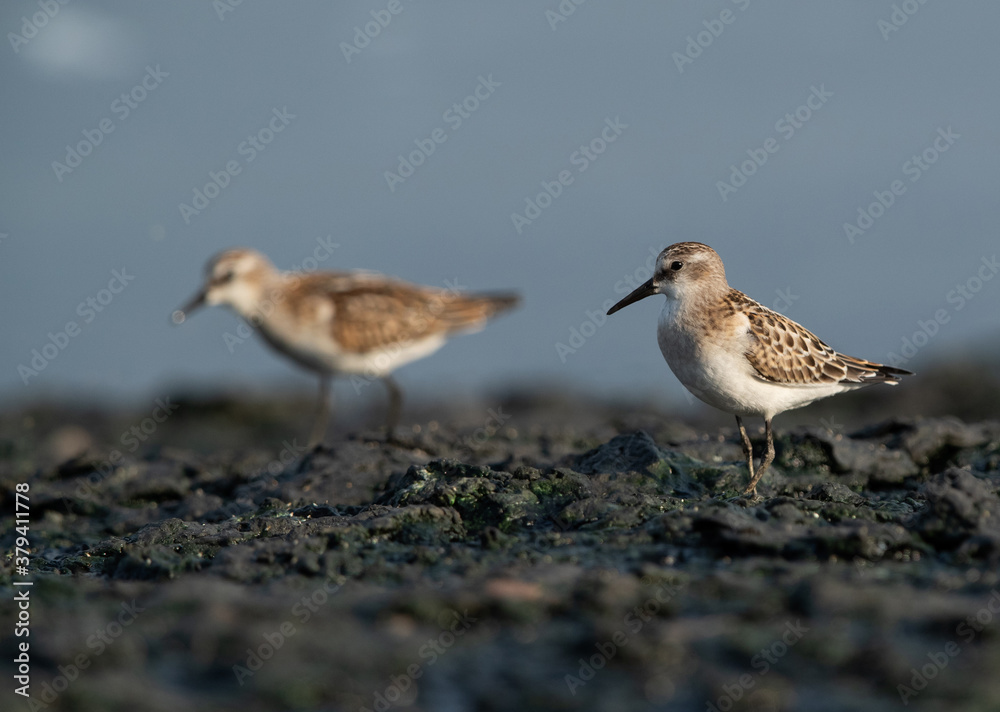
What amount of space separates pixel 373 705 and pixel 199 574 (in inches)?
87.3

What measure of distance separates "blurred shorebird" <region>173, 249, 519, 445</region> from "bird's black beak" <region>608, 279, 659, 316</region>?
4.62m

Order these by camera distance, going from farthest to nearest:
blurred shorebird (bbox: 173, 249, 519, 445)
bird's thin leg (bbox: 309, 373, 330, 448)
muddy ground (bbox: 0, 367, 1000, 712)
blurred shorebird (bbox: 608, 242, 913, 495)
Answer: bird's thin leg (bbox: 309, 373, 330, 448) < blurred shorebird (bbox: 173, 249, 519, 445) < blurred shorebird (bbox: 608, 242, 913, 495) < muddy ground (bbox: 0, 367, 1000, 712)

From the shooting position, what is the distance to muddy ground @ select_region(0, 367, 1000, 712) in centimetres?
401

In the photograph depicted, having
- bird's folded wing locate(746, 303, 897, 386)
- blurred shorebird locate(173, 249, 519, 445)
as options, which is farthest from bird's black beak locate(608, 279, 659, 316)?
blurred shorebird locate(173, 249, 519, 445)

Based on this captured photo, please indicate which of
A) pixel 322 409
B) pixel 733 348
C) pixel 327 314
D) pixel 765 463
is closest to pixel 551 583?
pixel 733 348

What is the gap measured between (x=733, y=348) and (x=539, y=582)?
3.36m

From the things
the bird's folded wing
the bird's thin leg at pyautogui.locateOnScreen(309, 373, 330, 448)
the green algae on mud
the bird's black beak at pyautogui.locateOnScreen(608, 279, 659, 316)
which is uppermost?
the bird's thin leg at pyautogui.locateOnScreen(309, 373, 330, 448)

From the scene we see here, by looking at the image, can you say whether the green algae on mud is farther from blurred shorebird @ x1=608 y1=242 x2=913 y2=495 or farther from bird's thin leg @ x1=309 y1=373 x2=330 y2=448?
bird's thin leg @ x1=309 y1=373 x2=330 y2=448

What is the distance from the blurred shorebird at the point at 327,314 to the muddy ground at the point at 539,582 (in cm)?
321

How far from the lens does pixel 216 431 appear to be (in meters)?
18.1

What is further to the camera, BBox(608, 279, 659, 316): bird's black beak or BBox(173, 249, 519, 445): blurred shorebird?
BBox(173, 249, 519, 445): blurred shorebird

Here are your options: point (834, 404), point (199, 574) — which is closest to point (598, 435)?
point (199, 574)

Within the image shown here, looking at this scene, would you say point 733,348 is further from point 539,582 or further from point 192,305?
point 192,305

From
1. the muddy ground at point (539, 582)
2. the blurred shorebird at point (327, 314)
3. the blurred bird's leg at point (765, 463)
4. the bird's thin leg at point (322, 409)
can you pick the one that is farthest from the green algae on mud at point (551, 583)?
the bird's thin leg at point (322, 409)
